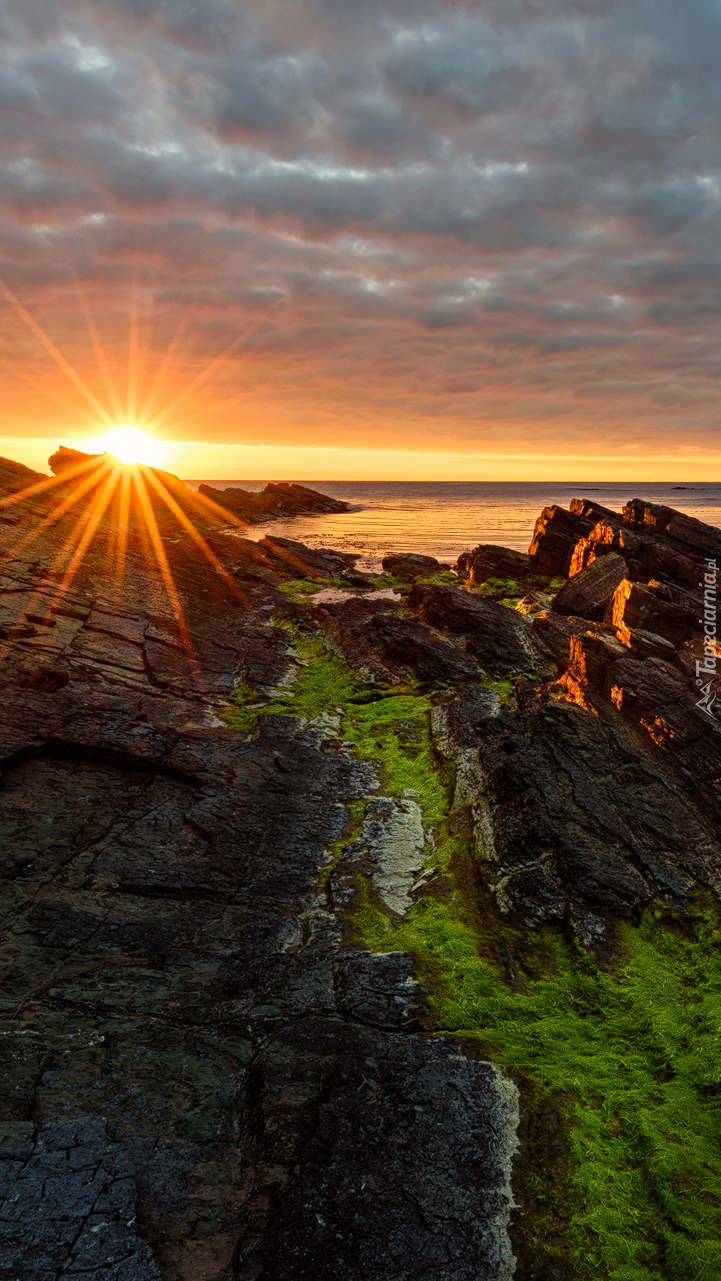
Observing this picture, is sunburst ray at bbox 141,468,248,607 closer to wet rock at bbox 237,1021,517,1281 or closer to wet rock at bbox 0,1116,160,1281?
wet rock at bbox 237,1021,517,1281

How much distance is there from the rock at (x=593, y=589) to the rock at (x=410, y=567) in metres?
16.9

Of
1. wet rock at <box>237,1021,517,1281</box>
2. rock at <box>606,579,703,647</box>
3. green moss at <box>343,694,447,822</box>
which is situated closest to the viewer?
wet rock at <box>237,1021,517,1281</box>

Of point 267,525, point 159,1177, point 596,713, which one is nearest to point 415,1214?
point 159,1177

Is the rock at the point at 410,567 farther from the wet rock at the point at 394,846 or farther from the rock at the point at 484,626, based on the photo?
the wet rock at the point at 394,846

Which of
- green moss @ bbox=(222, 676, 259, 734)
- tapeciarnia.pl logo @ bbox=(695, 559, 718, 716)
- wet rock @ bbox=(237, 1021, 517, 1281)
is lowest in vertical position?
wet rock @ bbox=(237, 1021, 517, 1281)

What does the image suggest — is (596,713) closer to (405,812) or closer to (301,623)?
(405,812)

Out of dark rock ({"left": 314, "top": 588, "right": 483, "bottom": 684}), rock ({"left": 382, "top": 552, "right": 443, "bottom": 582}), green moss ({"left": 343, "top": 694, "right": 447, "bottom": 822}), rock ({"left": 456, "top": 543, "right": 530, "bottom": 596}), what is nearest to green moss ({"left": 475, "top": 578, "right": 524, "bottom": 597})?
rock ({"left": 456, "top": 543, "right": 530, "bottom": 596})

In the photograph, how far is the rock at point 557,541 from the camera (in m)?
52.1

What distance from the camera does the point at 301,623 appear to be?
3366cm

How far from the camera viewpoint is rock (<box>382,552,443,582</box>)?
54.1 m

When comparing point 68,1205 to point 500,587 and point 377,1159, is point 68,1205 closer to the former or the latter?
point 377,1159

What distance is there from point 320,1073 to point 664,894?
345 inches

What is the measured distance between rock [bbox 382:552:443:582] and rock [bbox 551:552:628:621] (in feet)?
55.6

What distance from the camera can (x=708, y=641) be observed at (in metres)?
27.9
